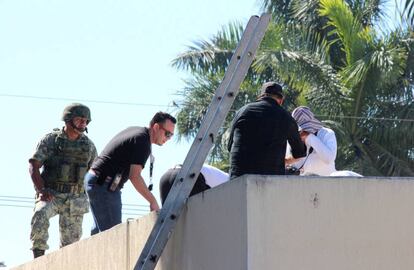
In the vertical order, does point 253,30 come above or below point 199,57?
below

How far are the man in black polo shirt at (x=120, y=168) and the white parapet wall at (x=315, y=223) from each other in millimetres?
2337

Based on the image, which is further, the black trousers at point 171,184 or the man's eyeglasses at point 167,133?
the man's eyeglasses at point 167,133

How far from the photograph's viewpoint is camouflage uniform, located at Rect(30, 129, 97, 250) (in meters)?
10.5

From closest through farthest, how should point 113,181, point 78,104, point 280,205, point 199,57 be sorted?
point 280,205 → point 113,181 → point 78,104 → point 199,57

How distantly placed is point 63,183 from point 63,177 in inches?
1.7

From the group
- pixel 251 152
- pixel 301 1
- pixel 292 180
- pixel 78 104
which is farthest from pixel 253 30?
pixel 301 1

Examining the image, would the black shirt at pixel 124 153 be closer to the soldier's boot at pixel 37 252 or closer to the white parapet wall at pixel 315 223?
the soldier's boot at pixel 37 252

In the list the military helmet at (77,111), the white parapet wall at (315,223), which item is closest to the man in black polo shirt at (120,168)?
the military helmet at (77,111)

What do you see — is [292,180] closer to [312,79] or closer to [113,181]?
[113,181]

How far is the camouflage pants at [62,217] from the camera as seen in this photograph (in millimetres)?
10508

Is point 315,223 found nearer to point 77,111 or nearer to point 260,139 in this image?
point 260,139

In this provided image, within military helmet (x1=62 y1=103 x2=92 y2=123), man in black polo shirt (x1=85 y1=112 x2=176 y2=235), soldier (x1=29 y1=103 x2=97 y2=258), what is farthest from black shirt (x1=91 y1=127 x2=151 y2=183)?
soldier (x1=29 y1=103 x2=97 y2=258)

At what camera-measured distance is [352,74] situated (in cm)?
2434

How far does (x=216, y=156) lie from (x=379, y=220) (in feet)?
60.8
